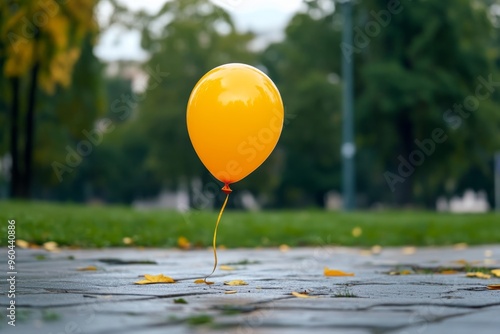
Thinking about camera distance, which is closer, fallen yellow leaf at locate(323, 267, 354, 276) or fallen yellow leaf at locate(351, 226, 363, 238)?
fallen yellow leaf at locate(323, 267, 354, 276)

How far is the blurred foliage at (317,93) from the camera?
28688mm

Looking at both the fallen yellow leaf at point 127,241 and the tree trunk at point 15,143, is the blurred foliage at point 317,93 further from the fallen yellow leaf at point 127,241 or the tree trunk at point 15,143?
the fallen yellow leaf at point 127,241

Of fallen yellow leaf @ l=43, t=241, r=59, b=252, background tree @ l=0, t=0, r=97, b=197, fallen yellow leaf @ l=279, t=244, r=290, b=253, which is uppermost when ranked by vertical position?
background tree @ l=0, t=0, r=97, b=197

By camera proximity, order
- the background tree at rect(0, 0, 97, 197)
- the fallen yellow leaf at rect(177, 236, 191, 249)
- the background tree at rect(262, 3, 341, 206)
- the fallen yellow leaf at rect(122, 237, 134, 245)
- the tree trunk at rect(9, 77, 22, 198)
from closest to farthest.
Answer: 1. the fallen yellow leaf at rect(122, 237, 134, 245)
2. the fallen yellow leaf at rect(177, 236, 191, 249)
3. the background tree at rect(0, 0, 97, 197)
4. the tree trunk at rect(9, 77, 22, 198)
5. the background tree at rect(262, 3, 341, 206)

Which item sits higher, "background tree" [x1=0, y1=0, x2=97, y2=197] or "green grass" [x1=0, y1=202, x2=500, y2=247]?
"background tree" [x1=0, y1=0, x2=97, y2=197]

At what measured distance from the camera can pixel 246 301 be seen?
413 cm

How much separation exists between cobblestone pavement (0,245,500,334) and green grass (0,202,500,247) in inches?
123

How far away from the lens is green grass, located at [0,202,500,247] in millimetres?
10359

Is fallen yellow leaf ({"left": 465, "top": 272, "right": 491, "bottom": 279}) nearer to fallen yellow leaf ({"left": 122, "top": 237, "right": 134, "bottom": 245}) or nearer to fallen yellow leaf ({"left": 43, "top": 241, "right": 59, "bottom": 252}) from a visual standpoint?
fallen yellow leaf ({"left": 43, "top": 241, "right": 59, "bottom": 252})

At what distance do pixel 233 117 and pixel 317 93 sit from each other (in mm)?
30766

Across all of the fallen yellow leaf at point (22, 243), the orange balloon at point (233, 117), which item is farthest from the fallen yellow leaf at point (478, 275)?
the fallen yellow leaf at point (22, 243)

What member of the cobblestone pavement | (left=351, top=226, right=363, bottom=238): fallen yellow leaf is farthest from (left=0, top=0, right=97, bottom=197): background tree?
the cobblestone pavement

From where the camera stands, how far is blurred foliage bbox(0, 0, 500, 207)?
28.7m

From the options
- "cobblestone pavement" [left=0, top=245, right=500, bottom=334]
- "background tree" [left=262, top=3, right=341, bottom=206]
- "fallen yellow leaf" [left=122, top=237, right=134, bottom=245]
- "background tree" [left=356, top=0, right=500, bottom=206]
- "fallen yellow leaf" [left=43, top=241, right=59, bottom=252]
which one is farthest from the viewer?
"background tree" [left=262, top=3, right=341, bottom=206]
